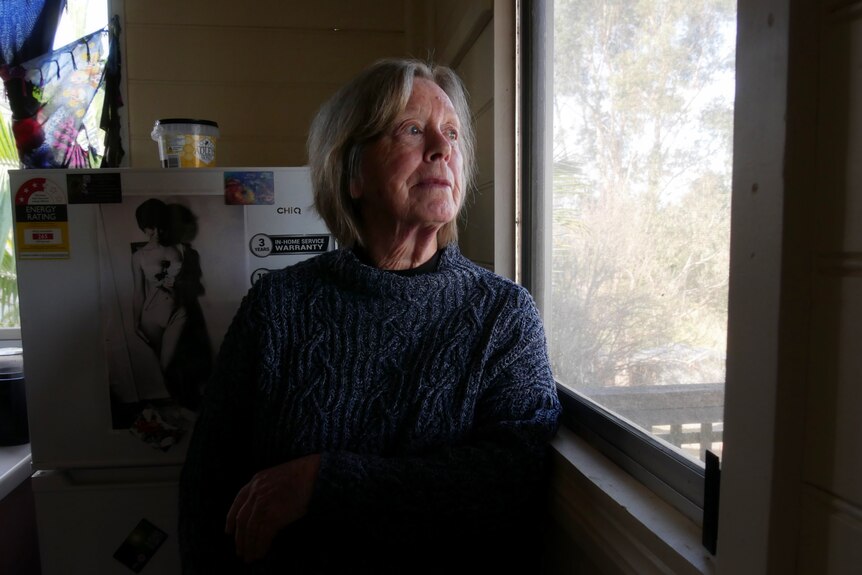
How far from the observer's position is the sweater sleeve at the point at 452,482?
80cm

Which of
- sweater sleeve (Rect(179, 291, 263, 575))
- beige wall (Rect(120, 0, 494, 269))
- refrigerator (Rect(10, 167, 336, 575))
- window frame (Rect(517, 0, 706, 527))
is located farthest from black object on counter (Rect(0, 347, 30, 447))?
window frame (Rect(517, 0, 706, 527))

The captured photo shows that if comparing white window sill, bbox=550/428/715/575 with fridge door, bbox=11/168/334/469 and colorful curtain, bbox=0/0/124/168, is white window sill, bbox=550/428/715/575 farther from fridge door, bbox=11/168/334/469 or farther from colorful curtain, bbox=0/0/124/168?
colorful curtain, bbox=0/0/124/168

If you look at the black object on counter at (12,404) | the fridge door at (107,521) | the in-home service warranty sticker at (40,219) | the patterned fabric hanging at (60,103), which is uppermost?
the patterned fabric hanging at (60,103)

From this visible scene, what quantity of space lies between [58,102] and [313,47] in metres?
0.93

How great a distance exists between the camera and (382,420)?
2.91ft

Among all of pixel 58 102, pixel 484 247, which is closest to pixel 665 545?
pixel 484 247

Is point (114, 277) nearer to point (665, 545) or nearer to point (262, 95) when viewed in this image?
point (262, 95)

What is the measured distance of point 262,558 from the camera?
87 cm

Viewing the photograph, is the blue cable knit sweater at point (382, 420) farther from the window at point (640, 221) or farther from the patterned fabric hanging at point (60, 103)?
the patterned fabric hanging at point (60, 103)

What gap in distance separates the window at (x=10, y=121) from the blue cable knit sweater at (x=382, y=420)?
160 centimetres

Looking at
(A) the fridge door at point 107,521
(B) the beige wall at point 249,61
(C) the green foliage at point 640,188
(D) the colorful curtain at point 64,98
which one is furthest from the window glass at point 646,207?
(D) the colorful curtain at point 64,98

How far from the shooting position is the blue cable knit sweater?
811 millimetres

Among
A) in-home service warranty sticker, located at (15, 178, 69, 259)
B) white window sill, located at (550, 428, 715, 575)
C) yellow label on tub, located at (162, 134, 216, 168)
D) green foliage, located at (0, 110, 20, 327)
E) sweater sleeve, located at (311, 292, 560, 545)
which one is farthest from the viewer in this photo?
green foliage, located at (0, 110, 20, 327)

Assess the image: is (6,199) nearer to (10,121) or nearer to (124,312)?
(10,121)
